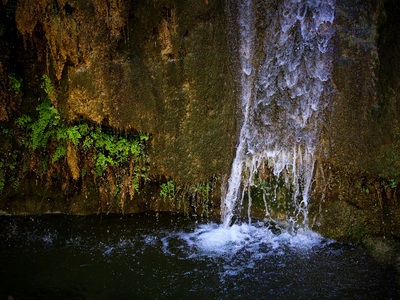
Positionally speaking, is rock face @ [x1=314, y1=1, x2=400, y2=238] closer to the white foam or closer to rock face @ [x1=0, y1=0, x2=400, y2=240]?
rock face @ [x1=0, y1=0, x2=400, y2=240]

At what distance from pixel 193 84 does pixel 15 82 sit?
3052 mm

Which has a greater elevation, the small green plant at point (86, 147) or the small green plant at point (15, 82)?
the small green plant at point (15, 82)

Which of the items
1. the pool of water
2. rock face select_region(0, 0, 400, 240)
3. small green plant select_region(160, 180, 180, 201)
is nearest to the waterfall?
rock face select_region(0, 0, 400, 240)

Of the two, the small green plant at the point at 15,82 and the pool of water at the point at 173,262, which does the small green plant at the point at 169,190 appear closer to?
the pool of water at the point at 173,262

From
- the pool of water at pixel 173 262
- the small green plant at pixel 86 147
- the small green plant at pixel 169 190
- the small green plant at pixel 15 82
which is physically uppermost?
the small green plant at pixel 15 82

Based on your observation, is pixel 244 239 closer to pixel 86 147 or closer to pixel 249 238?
pixel 249 238

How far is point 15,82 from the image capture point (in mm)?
6707

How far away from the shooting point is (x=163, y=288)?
562 centimetres

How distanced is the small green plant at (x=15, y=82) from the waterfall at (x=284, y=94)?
376cm

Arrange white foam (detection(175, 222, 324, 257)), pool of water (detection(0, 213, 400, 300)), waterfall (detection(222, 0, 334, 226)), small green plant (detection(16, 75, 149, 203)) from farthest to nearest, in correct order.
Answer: small green plant (detection(16, 75, 149, 203)) → white foam (detection(175, 222, 324, 257)) → waterfall (detection(222, 0, 334, 226)) → pool of water (detection(0, 213, 400, 300))

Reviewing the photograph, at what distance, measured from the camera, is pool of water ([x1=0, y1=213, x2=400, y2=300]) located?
5578mm

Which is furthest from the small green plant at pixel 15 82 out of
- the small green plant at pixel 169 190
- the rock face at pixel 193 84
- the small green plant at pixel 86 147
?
the small green plant at pixel 169 190

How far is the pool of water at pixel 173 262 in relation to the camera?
558 cm

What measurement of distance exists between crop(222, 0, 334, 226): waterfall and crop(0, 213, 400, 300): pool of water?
792 millimetres
